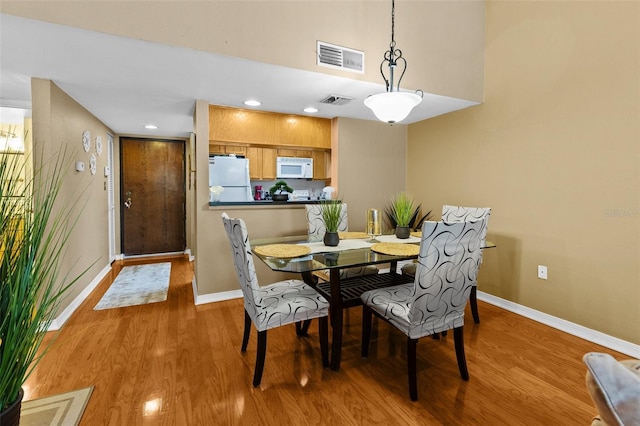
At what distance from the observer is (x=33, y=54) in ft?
7.05

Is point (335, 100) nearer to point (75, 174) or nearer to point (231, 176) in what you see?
point (231, 176)

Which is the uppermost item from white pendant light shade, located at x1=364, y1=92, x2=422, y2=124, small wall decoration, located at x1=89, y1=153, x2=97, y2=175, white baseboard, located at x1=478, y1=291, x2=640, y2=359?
white pendant light shade, located at x1=364, y1=92, x2=422, y2=124

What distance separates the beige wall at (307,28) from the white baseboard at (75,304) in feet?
7.61

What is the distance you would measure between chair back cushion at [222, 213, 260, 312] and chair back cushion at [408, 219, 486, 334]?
3.02ft

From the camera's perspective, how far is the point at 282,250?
7.16 feet

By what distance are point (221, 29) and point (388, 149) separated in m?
2.69

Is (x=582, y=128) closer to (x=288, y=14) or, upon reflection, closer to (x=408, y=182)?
(x=408, y=182)

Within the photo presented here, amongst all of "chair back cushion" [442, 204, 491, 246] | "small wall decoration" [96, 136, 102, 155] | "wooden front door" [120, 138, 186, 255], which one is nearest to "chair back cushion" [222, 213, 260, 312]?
"chair back cushion" [442, 204, 491, 246]

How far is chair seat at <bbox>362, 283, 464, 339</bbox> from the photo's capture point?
5.86 feet

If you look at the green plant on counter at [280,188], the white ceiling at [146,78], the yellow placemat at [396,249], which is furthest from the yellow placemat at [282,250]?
the green plant on counter at [280,188]

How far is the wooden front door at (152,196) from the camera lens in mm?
5184

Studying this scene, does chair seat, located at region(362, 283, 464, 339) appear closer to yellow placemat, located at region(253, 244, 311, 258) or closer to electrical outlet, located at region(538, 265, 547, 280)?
yellow placemat, located at region(253, 244, 311, 258)

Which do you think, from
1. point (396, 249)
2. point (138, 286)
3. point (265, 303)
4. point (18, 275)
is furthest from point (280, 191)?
point (18, 275)

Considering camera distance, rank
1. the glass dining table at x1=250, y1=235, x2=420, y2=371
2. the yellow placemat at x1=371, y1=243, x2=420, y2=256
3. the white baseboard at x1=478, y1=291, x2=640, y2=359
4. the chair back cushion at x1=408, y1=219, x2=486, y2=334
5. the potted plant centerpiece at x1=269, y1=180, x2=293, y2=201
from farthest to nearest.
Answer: the potted plant centerpiece at x1=269, y1=180, x2=293, y2=201, the white baseboard at x1=478, y1=291, x2=640, y2=359, the yellow placemat at x1=371, y1=243, x2=420, y2=256, the glass dining table at x1=250, y1=235, x2=420, y2=371, the chair back cushion at x1=408, y1=219, x2=486, y2=334
